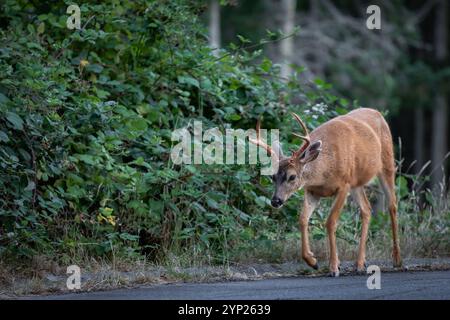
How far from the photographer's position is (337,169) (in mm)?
10070

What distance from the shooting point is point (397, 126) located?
3616 cm

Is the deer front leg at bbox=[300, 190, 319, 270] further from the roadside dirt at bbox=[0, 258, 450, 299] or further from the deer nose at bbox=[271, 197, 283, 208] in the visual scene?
the deer nose at bbox=[271, 197, 283, 208]

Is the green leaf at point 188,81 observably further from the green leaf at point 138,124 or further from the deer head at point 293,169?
the deer head at point 293,169

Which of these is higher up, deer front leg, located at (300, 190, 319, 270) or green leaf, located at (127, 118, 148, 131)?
green leaf, located at (127, 118, 148, 131)

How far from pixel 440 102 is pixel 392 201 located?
2239 centimetres

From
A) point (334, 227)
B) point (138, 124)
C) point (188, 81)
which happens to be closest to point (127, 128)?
point (138, 124)

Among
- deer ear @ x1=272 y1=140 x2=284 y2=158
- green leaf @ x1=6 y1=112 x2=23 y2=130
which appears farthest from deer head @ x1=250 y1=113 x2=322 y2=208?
green leaf @ x1=6 y1=112 x2=23 y2=130

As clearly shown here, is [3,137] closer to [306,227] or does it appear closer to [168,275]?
[168,275]

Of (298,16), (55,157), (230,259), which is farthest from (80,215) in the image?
(298,16)

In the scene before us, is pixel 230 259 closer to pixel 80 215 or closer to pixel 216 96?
pixel 80 215

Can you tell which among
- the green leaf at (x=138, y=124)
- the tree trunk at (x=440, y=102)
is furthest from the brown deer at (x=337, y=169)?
the tree trunk at (x=440, y=102)

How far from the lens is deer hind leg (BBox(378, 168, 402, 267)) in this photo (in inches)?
401

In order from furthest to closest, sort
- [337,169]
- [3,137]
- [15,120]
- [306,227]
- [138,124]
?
[138,124] < [337,169] < [306,227] < [15,120] < [3,137]
